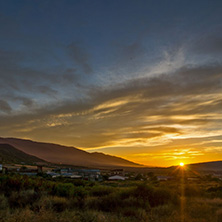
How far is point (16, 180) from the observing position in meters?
16.6

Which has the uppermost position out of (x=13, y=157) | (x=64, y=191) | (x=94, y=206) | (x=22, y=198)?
(x=13, y=157)

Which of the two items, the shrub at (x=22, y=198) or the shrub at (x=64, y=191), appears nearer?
the shrub at (x=22, y=198)

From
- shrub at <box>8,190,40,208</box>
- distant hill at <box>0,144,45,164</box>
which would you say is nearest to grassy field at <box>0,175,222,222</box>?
shrub at <box>8,190,40,208</box>

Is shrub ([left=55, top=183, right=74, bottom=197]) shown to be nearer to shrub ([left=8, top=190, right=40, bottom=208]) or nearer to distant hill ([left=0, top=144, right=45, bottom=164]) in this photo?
shrub ([left=8, top=190, right=40, bottom=208])

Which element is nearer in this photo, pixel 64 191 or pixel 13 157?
pixel 64 191

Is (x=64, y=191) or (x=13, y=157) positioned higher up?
(x=13, y=157)

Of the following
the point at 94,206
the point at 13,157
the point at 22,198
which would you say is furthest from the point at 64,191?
the point at 13,157

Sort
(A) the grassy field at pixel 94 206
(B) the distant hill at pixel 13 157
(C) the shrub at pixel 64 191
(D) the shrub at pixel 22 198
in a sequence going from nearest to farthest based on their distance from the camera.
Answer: (A) the grassy field at pixel 94 206 → (D) the shrub at pixel 22 198 → (C) the shrub at pixel 64 191 → (B) the distant hill at pixel 13 157

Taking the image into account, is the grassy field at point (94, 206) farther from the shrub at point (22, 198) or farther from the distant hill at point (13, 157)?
the distant hill at point (13, 157)

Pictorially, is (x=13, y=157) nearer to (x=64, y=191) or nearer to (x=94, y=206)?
(x=64, y=191)

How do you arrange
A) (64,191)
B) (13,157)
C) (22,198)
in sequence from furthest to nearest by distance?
(13,157), (64,191), (22,198)

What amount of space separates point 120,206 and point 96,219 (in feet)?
14.2

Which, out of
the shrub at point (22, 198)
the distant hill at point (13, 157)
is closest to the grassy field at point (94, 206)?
the shrub at point (22, 198)

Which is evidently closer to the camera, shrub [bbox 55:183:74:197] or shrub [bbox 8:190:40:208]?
shrub [bbox 8:190:40:208]
